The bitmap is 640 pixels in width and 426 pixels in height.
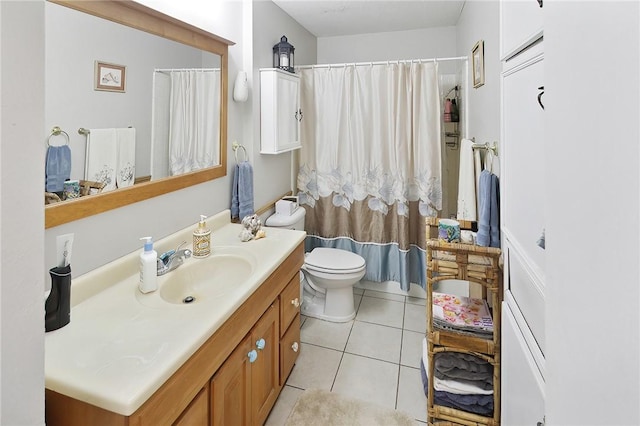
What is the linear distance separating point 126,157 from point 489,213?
1639 millimetres

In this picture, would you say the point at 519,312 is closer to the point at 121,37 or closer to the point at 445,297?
the point at 445,297

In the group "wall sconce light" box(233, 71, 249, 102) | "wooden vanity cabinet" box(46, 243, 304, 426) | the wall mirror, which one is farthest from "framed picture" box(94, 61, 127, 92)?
"wooden vanity cabinet" box(46, 243, 304, 426)

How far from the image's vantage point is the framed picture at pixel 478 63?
1908 mm

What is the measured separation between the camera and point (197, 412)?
1.04 m

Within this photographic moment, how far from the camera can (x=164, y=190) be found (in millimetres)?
1618

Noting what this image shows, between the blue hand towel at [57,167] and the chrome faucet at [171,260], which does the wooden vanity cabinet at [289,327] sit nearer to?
the chrome faucet at [171,260]

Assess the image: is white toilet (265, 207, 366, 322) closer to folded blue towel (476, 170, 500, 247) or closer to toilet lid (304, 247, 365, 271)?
toilet lid (304, 247, 365, 271)

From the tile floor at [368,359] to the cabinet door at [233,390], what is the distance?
0.47m

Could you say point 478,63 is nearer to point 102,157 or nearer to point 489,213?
point 489,213

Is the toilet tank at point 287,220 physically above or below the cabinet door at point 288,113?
below

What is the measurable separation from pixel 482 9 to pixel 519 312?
5.71ft

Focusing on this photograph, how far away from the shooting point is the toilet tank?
2525 mm

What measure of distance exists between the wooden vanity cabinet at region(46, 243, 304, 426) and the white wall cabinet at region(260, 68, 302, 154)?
89 centimetres

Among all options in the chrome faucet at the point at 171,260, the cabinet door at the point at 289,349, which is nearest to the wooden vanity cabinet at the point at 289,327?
the cabinet door at the point at 289,349
